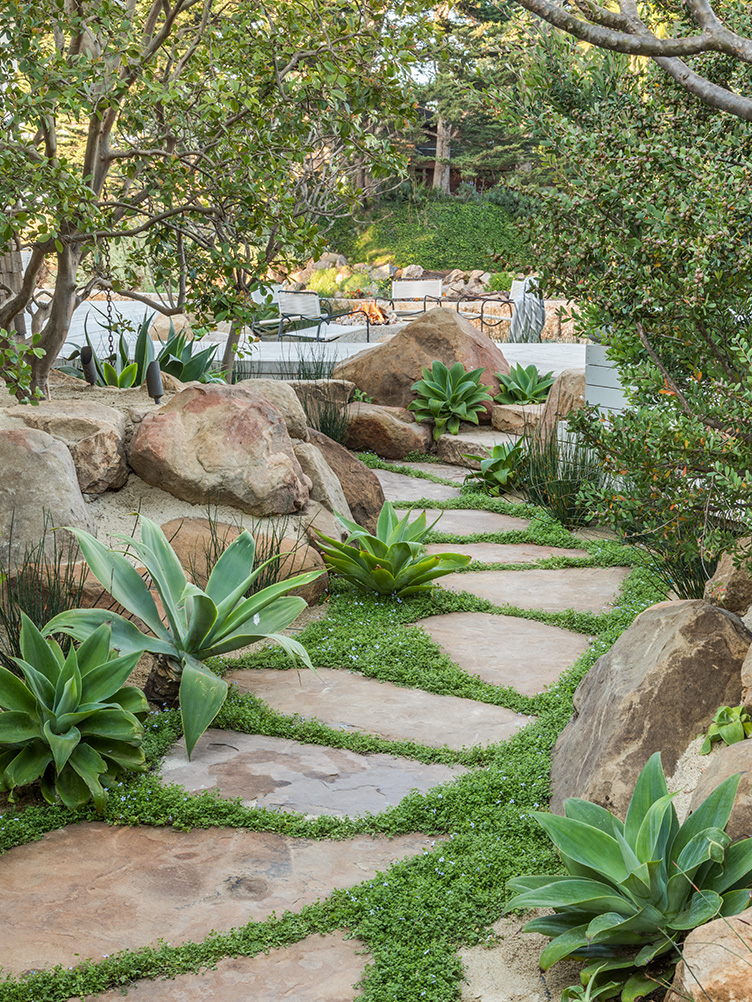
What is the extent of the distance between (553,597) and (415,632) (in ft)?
3.18

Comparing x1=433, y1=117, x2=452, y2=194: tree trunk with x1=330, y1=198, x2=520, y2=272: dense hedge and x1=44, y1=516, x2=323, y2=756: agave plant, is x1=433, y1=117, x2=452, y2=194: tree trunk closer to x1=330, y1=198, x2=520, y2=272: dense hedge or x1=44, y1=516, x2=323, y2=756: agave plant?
x1=330, y1=198, x2=520, y2=272: dense hedge

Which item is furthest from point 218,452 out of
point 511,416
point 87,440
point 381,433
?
point 511,416

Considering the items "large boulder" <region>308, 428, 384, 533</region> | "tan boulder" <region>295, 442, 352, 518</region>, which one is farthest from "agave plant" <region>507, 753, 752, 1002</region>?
"large boulder" <region>308, 428, 384, 533</region>

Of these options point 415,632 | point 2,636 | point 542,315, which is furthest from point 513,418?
point 542,315

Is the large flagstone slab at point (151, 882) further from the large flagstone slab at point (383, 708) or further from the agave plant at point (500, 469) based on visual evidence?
the agave plant at point (500, 469)

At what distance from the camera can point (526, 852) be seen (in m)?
2.49

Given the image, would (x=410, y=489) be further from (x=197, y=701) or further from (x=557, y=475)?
(x=197, y=701)

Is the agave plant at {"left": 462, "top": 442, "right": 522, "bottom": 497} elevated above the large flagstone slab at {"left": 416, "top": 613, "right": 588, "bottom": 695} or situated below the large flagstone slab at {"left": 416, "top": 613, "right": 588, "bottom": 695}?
above

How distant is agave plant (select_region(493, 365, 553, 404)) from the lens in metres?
9.54

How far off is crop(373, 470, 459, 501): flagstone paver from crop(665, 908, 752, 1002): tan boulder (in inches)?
206

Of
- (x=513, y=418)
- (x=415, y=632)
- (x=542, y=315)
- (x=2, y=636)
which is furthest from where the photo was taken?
(x=542, y=315)

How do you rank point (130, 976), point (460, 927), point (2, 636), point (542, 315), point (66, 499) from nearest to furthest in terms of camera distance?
1. point (130, 976)
2. point (460, 927)
3. point (2, 636)
4. point (66, 499)
5. point (542, 315)

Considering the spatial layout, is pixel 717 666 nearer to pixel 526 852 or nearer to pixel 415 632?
pixel 526 852

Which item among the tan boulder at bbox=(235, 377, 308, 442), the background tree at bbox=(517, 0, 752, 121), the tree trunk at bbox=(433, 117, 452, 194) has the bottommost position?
the tan boulder at bbox=(235, 377, 308, 442)
